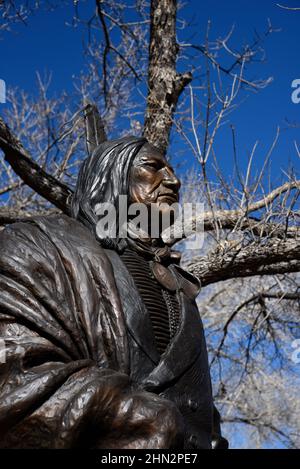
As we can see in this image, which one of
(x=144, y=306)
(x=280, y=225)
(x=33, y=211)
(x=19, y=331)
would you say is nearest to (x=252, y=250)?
(x=280, y=225)

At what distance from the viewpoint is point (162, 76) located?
8.62m

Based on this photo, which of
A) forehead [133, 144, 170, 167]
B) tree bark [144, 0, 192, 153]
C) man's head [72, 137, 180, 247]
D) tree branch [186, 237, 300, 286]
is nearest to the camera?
man's head [72, 137, 180, 247]

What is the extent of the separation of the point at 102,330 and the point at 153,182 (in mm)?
916

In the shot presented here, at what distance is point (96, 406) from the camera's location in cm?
233

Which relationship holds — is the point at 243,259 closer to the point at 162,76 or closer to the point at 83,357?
the point at 162,76

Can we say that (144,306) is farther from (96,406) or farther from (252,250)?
(252,250)

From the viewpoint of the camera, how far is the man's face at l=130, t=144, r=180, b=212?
3311 millimetres

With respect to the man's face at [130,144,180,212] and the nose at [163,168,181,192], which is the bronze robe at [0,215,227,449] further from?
the nose at [163,168,181,192]

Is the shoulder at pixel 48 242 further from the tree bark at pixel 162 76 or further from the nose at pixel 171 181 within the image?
the tree bark at pixel 162 76

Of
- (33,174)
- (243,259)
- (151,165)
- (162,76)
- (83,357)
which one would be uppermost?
(162,76)

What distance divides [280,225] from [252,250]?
0.41m

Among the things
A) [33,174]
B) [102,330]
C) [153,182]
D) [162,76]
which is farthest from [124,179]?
[162,76]

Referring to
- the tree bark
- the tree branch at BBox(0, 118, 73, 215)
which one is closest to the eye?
the tree branch at BBox(0, 118, 73, 215)
